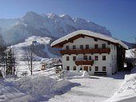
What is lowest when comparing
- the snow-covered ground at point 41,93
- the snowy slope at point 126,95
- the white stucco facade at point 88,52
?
the snow-covered ground at point 41,93

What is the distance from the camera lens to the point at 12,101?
622 inches

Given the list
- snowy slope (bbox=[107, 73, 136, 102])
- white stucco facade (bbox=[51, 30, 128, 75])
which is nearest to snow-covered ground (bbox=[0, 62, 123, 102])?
snowy slope (bbox=[107, 73, 136, 102])

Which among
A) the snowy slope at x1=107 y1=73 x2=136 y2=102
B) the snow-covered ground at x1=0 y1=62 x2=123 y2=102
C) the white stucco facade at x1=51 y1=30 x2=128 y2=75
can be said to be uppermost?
the white stucco facade at x1=51 y1=30 x2=128 y2=75

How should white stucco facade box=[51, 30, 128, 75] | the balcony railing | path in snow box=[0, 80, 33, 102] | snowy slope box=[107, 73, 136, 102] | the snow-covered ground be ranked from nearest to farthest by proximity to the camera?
1. snowy slope box=[107, 73, 136, 102]
2. path in snow box=[0, 80, 33, 102]
3. the snow-covered ground
4. the balcony railing
5. white stucco facade box=[51, 30, 128, 75]

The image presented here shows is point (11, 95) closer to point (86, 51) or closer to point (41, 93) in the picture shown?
point (41, 93)

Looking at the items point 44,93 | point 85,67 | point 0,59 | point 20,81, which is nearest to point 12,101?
point 44,93

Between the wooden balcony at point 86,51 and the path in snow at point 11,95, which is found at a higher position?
the wooden balcony at point 86,51

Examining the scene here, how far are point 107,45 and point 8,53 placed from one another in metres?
20.8

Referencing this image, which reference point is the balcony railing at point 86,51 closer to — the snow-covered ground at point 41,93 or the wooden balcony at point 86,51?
the wooden balcony at point 86,51

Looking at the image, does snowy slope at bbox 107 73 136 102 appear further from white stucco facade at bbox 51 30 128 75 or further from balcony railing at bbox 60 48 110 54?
white stucco facade at bbox 51 30 128 75

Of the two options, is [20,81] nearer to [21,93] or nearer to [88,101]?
[21,93]

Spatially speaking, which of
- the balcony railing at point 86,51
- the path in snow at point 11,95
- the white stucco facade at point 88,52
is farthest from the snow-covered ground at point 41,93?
the white stucco facade at point 88,52

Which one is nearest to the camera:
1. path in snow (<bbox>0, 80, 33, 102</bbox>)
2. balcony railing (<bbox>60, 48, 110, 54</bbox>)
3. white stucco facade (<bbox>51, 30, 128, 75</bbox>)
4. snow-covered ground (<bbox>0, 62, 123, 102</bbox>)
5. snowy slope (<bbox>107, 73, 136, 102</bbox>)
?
snowy slope (<bbox>107, 73, 136, 102</bbox>)

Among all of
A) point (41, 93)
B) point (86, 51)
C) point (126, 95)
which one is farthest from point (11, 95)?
point (86, 51)
